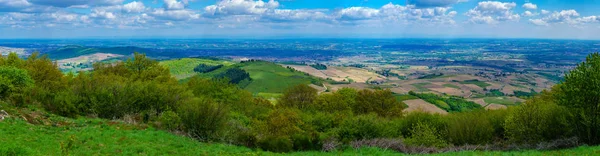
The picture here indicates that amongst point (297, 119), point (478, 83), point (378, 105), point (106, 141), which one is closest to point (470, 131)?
point (297, 119)

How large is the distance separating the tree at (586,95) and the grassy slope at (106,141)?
4.78 metres

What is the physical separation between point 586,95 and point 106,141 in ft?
120

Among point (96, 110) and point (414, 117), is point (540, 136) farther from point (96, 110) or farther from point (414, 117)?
point (96, 110)

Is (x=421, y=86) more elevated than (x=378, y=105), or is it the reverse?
(x=378, y=105)

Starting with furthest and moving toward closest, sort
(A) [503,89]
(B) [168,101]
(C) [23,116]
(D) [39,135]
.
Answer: (A) [503,89], (B) [168,101], (C) [23,116], (D) [39,135]

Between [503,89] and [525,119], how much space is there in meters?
156

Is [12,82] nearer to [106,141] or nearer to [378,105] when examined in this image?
[106,141]

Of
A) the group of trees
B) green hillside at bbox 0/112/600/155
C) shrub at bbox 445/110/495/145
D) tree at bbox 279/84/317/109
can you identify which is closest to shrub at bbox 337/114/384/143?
the group of trees

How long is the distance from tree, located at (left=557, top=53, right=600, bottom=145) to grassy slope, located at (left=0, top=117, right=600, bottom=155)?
478 cm

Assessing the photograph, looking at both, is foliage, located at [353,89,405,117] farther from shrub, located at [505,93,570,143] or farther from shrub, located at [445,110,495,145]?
shrub, located at [505,93,570,143]

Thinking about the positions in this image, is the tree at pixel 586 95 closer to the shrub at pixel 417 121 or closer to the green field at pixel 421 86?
the shrub at pixel 417 121

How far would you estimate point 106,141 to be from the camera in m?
25.5

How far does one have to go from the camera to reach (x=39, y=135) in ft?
80.8

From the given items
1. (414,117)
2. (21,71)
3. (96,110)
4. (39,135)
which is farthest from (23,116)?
(414,117)
